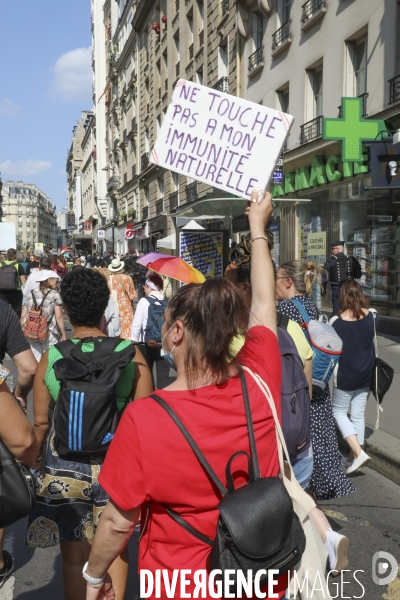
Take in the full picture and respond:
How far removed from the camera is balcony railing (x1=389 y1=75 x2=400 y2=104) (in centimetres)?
1275

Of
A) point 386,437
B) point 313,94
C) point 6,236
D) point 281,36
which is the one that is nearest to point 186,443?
point 386,437

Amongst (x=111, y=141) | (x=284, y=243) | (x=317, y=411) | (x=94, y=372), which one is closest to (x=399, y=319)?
(x=284, y=243)

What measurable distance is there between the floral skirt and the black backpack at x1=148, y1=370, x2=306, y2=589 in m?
1.26

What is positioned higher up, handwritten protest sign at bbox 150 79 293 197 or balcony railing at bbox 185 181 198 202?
balcony railing at bbox 185 181 198 202

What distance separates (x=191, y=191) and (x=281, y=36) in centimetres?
1062

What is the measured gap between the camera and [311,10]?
16.6 m

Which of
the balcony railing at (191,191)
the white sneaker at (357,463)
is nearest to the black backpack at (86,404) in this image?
the white sneaker at (357,463)

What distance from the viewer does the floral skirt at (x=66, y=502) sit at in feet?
9.80

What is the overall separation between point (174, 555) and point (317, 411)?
89.8 inches

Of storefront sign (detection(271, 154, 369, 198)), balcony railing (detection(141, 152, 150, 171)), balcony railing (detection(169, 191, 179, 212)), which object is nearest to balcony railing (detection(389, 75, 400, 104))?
storefront sign (detection(271, 154, 369, 198))

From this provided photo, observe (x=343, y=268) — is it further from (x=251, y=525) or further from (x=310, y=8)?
(x=251, y=525)

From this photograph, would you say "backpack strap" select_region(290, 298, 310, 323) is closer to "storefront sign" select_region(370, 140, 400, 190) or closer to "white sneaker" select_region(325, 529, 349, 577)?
"white sneaker" select_region(325, 529, 349, 577)

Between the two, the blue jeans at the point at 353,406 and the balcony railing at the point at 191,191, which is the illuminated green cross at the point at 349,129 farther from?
the balcony railing at the point at 191,191

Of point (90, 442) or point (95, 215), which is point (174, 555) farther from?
point (95, 215)
